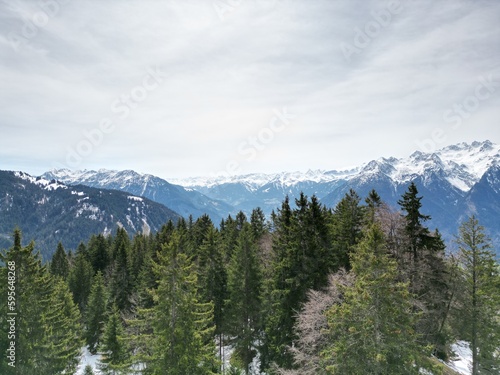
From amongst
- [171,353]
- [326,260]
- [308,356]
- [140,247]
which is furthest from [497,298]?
[140,247]

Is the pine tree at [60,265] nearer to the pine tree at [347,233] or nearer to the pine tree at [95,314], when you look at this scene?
the pine tree at [95,314]

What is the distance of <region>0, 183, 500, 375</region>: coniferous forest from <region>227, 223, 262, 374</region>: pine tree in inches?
4.8

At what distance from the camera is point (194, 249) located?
54.6 m

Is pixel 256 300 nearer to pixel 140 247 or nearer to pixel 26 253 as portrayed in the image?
pixel 26 253

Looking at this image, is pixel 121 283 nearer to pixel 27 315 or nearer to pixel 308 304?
pixel 27 315

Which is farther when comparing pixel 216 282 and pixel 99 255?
pixel 99 255

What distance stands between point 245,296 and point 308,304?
37.3 feet

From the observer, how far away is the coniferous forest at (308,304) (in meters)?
18.0

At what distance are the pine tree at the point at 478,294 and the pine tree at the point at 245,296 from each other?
61.0 feet

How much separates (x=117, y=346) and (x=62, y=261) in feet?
149

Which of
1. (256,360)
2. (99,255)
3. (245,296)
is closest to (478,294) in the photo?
(245,296)

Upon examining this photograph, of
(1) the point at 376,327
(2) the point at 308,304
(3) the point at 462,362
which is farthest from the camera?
(3) the point at 462,362

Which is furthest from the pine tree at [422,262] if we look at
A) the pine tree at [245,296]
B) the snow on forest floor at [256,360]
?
the pine tree at [245,296]

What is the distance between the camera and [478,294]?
29000 millimetres
